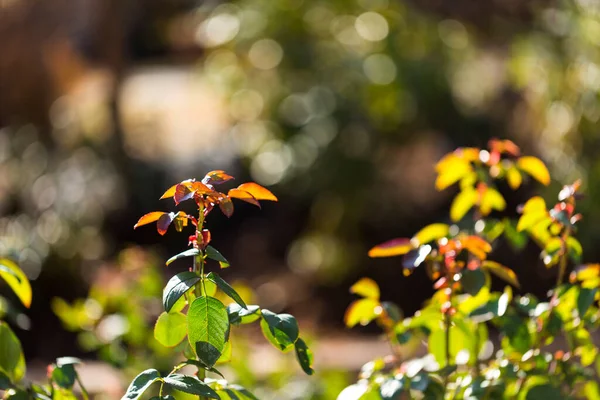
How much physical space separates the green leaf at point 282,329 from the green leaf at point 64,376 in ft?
1.19

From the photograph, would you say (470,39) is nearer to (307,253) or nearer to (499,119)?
(499,119)

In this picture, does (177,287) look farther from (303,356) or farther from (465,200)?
(465,200)

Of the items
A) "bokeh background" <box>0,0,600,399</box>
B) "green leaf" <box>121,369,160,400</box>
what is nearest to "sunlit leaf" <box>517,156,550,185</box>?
"green leaf" <box>121,369,160,400</box>

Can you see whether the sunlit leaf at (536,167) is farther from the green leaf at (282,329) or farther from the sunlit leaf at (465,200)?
the green leaf at (282,329)

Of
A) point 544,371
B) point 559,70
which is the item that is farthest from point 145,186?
point 544,371

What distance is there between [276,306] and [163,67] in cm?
785

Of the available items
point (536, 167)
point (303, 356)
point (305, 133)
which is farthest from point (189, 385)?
point (305, 133)

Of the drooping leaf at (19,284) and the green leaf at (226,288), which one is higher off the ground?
the drooping leaf at (19,284)

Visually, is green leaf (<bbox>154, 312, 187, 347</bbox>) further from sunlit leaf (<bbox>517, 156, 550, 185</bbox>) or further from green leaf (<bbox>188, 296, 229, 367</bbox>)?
sunlit leaf (<bbox>517, 156, 550, 185</bbox>)

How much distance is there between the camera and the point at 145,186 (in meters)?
5.32

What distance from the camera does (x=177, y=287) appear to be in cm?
110

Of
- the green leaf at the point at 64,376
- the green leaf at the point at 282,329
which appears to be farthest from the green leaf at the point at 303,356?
the green leaf at the point at 64,376

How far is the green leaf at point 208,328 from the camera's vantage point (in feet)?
3.61

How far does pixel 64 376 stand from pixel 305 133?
3.34 metres
